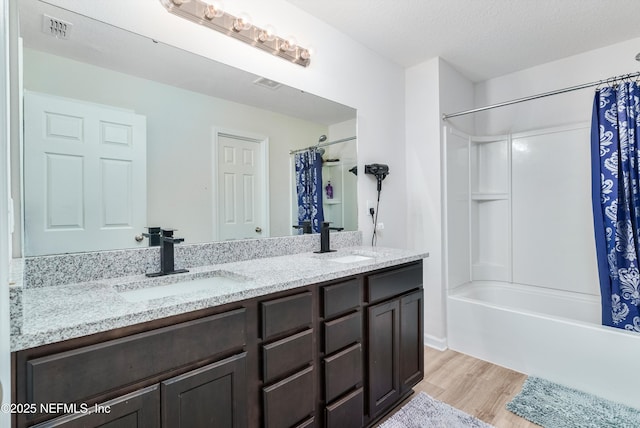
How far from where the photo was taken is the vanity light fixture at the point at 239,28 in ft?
4.95

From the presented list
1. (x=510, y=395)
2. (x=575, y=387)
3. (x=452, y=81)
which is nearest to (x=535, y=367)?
(x=575, y=387)

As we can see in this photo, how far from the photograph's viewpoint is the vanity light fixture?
1508mm

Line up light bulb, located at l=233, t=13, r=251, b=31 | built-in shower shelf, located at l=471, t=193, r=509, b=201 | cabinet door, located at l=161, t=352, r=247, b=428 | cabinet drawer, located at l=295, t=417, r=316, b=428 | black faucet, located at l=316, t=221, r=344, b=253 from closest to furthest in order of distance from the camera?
cabinet door, located at l=161, t=352, r=247, b=428
cabinet drawer, located at l=295, t=417, r=316, b=428
light bulb, located at l=233, t=13, r=251, b=31
black faucet, located at l=316, t=221, r=344, b=253
built-in shower shelf, located at l=471, t=193, r=509, b=201

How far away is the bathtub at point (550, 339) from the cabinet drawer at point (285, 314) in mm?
1831

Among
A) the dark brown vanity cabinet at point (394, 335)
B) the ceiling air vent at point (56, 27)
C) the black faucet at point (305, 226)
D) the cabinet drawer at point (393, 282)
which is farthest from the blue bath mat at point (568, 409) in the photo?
the ceiling air vent at point (56, 27)

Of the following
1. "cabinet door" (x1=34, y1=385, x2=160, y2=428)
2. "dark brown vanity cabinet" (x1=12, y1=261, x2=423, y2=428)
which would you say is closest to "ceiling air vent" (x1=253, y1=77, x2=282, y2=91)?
"dark brown vanity cabinet" (x1=12, y1=261, x2=423, y2=428)

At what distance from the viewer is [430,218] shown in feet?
9.11

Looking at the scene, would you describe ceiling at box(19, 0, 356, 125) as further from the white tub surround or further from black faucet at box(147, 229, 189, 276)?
the white tub surround

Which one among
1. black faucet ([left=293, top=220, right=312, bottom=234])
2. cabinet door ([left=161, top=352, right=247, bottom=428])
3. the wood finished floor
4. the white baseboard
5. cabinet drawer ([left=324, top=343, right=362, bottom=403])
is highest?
black faucet ([left=293, top=220, right=312, bottom=234])

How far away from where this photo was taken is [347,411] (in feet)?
4.97

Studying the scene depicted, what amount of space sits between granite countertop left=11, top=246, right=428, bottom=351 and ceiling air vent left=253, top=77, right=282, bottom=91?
3.44 feet

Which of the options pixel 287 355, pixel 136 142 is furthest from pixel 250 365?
pixel 136 142

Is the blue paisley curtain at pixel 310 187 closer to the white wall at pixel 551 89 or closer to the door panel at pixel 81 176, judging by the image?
the door panel at pixel 81 176

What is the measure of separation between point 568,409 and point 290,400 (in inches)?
69.0
